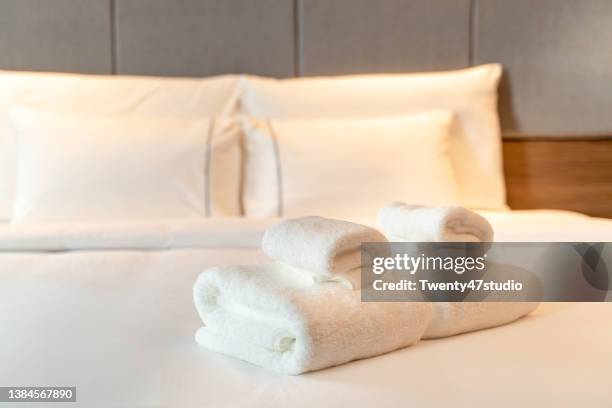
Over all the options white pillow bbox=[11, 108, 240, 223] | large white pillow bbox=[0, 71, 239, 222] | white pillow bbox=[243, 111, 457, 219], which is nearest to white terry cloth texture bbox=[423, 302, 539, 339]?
→ white pillow bbox=[243, 111, 457, 219]

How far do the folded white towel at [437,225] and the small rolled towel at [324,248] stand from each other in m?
0.15

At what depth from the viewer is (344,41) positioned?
2.60 meters

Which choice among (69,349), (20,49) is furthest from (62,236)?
(20,49)

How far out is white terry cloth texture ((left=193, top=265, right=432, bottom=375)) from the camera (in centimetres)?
93

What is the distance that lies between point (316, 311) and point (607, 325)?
0.51 metres

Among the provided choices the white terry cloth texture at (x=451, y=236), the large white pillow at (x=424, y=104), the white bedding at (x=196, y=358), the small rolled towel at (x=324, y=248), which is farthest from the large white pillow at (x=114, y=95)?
the small rolled towel at (x=324, y=248)

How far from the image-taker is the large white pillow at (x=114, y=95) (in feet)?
7.73

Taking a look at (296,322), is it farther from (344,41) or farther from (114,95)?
(344,41)

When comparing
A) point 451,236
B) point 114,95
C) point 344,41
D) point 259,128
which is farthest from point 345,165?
point 451,236

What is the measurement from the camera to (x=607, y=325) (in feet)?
3.86

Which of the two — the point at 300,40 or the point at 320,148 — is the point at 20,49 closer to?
the point at 300,40

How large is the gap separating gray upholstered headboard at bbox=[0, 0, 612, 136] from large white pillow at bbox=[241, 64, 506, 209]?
0.48 ft

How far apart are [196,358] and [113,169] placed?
4.01 ft

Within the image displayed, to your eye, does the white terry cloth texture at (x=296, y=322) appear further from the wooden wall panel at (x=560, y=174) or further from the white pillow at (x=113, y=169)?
the wooden wall panel at (x=560, y=174)
